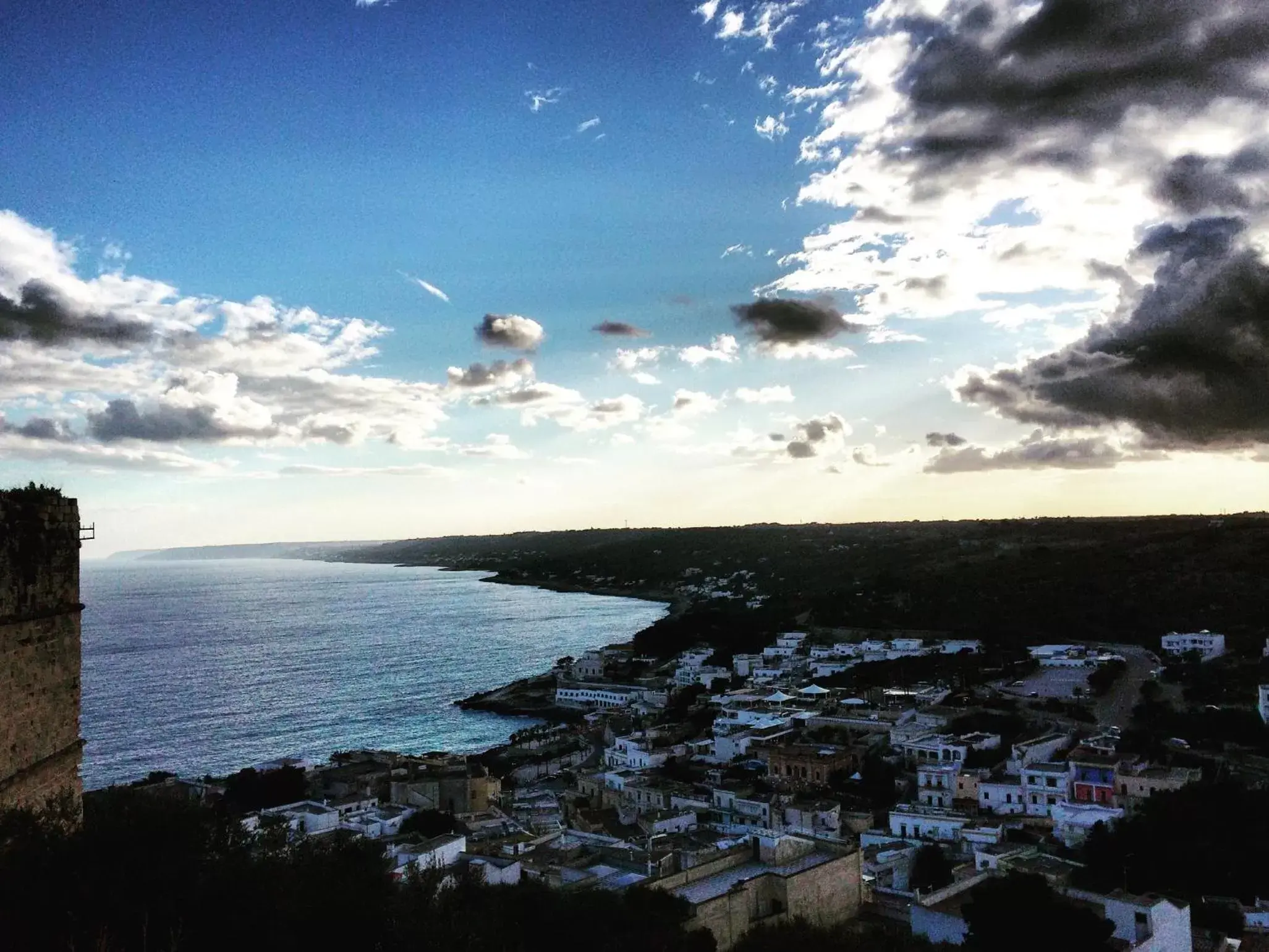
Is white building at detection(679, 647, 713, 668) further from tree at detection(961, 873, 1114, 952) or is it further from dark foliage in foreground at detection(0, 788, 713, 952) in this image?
dark foliage in foreground at detection(0, 788, 713, 952)

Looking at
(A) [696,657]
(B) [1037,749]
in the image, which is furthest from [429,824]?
(A) [696,657]

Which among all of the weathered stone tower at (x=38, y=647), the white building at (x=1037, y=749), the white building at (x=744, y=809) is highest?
the weathered stone tower at (x=38, y=647)

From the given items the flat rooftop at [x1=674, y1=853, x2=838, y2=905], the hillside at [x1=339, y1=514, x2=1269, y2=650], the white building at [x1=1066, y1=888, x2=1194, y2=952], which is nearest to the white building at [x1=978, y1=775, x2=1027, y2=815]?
the flat rooftop at [x1=674, y1=853, x2=838, y2=905]

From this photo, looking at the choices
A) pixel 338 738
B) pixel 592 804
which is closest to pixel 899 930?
pixel 592 804

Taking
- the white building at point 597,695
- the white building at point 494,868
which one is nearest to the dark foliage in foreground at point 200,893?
the white building at point 494,868

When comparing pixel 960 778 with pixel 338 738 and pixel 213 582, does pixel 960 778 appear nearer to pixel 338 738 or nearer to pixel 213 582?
pixel 338 738

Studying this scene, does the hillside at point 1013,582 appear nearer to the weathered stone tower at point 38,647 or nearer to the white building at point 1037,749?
the white building at point 1037,749
